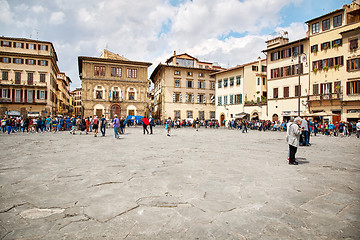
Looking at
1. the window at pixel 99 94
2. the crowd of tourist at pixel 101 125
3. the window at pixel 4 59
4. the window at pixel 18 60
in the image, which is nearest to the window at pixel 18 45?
the window at pixel 18 60

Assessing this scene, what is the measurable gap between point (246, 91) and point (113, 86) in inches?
1014

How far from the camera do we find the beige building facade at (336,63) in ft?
88.1

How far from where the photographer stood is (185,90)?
49.6 metres

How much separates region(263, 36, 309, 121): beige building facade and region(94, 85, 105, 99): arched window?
3051 centimetres

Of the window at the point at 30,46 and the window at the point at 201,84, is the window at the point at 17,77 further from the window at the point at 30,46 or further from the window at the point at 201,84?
the window at the point at 201,84

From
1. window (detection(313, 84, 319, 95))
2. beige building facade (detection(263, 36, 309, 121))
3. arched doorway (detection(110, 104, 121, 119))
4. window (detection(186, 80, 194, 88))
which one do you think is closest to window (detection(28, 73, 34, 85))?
arched doorway (detection(110, 104, 121, 119))

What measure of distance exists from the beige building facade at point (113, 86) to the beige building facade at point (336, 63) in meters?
31.0

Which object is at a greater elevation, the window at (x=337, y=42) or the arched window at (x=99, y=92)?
the window at (x=337, y=42)

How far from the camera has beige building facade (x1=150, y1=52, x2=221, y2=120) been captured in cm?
4825

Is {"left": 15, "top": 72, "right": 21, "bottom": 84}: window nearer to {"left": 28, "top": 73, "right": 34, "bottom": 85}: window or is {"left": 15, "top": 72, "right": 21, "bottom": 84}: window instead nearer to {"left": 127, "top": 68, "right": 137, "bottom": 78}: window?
{"left": 28, "top": 73, "right": 34, "bottom": 85}: window

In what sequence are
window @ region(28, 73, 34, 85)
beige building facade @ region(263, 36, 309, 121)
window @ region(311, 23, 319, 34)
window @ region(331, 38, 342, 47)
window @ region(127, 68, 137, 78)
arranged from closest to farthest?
1. window @ region(331, 38, 342, 47)
2. window @ region(311, 23, 319, 34)
3. beige building facade @ region(263, 36, 309, 121)
4. window @ region(28, 73, 34, 85)
5. window @ region(127, 68, 137, 78)

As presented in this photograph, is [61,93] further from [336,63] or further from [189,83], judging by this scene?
[336,63]

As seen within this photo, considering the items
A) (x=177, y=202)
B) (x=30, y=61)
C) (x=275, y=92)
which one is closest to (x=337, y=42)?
(x=275, y=92)

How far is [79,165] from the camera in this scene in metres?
6.39
